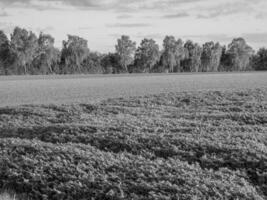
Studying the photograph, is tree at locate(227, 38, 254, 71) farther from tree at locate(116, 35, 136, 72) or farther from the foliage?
the foliage

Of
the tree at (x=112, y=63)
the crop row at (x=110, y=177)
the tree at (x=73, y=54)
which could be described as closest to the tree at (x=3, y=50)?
the tree at (x=73, y=54)

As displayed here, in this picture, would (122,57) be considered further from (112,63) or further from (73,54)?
(73,54)

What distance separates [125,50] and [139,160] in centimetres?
9796

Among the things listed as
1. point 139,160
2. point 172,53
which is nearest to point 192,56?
point 172,53

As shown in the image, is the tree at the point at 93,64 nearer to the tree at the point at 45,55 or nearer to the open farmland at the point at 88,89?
the tree at the point at 45,55

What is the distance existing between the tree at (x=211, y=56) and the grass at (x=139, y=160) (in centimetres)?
A: 11283

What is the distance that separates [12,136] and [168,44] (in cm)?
10630

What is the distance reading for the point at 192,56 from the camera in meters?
122

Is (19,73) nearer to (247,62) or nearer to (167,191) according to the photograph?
(247,62)

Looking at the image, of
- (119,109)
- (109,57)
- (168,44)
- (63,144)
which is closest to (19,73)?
(109,57)

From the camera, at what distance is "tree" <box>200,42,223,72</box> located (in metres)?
124

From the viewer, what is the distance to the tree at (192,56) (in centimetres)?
12125

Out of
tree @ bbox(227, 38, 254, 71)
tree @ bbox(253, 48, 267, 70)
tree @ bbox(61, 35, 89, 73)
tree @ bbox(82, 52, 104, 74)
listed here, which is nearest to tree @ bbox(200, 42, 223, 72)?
tree @ bbox(227, 38, 254, 71)

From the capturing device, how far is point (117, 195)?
6875 mm
